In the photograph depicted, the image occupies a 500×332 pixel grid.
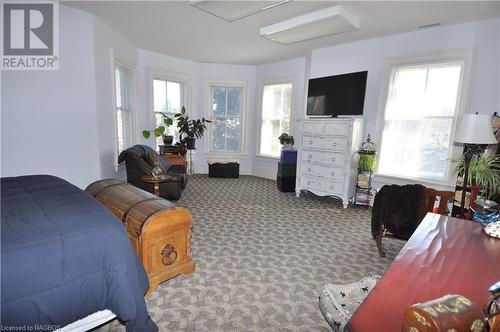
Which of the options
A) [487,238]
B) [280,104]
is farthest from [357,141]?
[487,238]

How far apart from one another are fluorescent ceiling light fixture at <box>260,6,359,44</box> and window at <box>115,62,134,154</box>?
103 inches

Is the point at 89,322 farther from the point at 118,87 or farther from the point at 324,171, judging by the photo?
the point at 118,87

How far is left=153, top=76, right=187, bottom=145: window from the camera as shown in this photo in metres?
5.74

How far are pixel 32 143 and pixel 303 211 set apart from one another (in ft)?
12.7

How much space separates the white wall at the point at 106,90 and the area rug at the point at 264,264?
133 cm

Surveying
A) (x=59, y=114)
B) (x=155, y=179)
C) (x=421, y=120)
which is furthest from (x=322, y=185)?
(x=59, y=114)

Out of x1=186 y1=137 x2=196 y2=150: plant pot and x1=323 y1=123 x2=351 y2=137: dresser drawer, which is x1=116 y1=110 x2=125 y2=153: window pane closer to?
x1=186 y1=137 x2=196 y2=150: plant pot

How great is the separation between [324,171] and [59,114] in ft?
13.2

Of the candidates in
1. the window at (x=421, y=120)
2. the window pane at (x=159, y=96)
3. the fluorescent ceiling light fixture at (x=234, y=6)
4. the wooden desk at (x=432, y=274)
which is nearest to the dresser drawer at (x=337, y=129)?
the window at (x=421, y=120)

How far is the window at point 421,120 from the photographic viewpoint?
368cm

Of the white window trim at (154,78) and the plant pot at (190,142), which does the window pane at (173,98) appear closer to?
the white window trim at (154,78)

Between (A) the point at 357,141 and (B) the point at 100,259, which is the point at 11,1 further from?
(A) the point at 357,141

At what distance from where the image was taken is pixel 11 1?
317 centimetres

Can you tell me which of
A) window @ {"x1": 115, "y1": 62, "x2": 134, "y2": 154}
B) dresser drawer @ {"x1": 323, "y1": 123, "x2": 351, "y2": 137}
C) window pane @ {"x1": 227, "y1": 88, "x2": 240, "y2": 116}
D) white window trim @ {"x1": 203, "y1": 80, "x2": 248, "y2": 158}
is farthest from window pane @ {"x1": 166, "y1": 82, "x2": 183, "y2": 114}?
dresser drawer @ {"x1": 323, "y1": 123, "x2": 351, "y2": 137}
